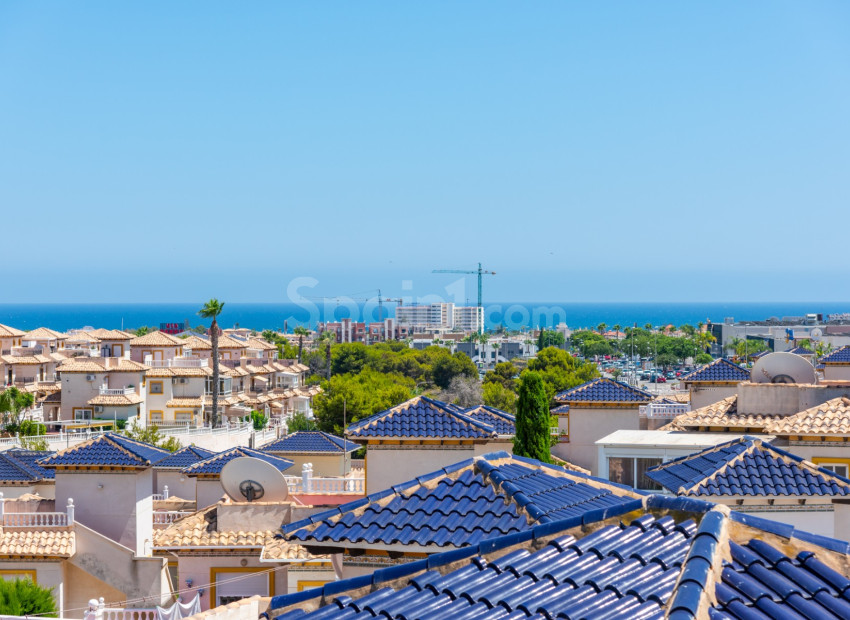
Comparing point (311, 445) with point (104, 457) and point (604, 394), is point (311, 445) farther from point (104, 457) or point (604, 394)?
point (104, 457)

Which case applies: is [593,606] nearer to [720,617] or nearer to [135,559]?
[720,617]

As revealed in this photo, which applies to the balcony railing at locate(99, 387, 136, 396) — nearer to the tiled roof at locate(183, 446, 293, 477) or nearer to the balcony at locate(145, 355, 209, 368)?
the balcony at locate(145, 355, 209, 368)

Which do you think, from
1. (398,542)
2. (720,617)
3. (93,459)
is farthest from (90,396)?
(720,617)

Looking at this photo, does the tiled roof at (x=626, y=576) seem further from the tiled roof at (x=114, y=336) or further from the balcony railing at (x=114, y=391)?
the tiled roof at (x=114, y=336)

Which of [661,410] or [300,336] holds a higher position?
[661,410]

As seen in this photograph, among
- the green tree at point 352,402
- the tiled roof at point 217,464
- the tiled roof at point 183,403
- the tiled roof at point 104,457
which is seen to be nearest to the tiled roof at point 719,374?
the tiled roof at point 217,464

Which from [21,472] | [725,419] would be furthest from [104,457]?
[725,419]
